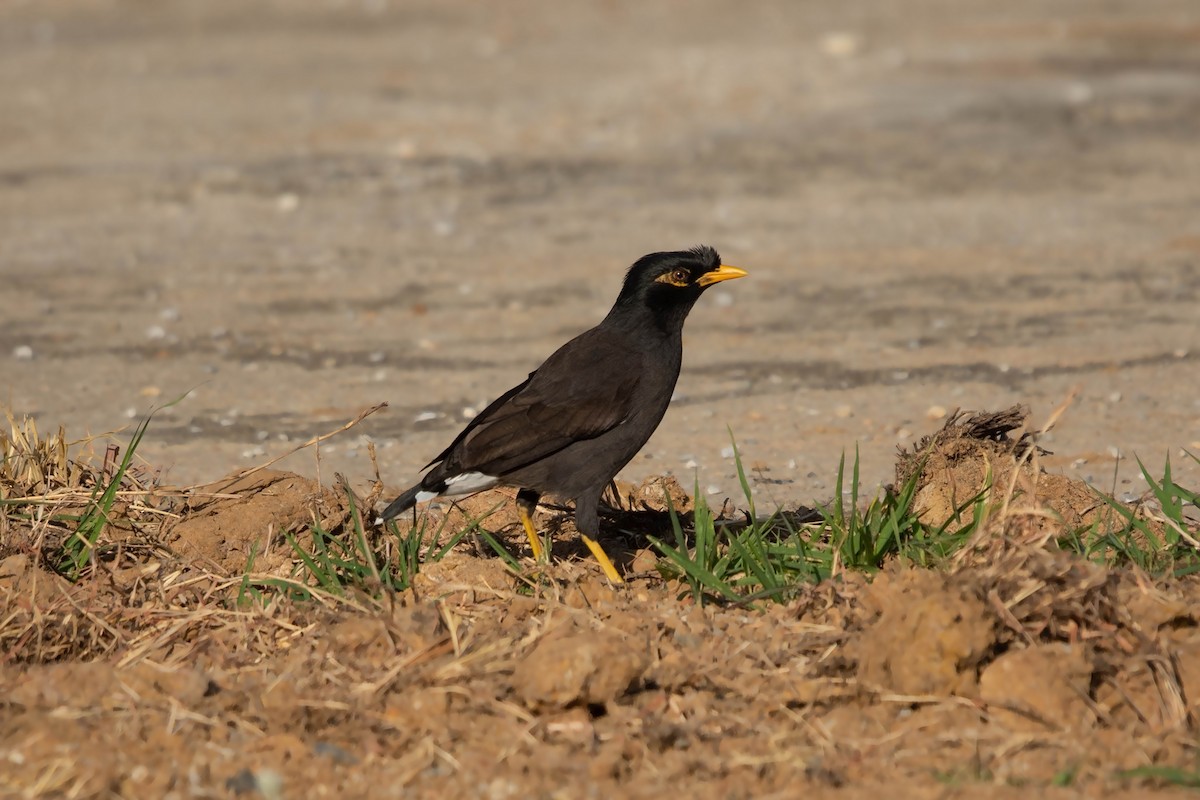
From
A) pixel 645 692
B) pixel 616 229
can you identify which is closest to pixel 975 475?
pixel 645 692

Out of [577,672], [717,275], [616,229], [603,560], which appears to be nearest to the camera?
[577,672]

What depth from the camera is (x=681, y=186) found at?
13.7 metres

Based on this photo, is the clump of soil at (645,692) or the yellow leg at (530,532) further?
the yellow leg at (530,532)

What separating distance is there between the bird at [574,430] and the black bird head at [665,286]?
1.2 inches

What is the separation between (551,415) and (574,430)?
4.5 inches

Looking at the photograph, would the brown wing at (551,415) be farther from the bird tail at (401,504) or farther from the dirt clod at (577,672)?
the dirt clod at (577,672)

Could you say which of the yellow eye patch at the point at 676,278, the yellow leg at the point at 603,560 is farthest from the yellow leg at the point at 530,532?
the yellow eye patch at the point at 676,278

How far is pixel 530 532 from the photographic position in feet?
19.1

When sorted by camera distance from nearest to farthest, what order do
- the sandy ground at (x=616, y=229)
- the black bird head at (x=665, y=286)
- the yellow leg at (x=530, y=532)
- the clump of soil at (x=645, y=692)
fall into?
1. the clump of soil at (x=645, y=692)
2. the yellow leg at (x=530, y=532)
3. the black bird head at (x=665, y=286)
4. the sandy ground at (x=616, y=229)

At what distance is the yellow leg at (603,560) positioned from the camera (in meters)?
5.54

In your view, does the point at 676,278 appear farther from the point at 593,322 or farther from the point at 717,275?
the point at 593,322

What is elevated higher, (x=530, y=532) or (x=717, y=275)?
(x=717, y=275)

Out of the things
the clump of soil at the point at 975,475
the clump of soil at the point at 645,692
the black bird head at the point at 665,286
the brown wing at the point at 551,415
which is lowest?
the clump of soil at the point at 645,692

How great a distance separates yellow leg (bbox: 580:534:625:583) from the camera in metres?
5.54
